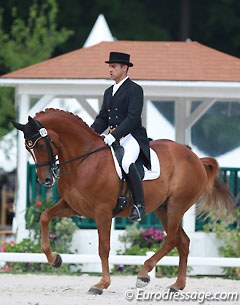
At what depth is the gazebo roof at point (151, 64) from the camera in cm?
1852

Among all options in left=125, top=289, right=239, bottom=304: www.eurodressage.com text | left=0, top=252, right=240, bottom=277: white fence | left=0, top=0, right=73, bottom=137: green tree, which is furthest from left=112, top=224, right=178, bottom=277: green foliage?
left=0, top=0, right=73, bottom=137: green tree

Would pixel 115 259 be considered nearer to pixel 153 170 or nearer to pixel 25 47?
pixel 153 170

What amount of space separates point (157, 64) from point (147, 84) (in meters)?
0.90

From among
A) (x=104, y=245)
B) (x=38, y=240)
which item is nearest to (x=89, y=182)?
(x=104, y=245)

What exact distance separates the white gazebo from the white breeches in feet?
14.1

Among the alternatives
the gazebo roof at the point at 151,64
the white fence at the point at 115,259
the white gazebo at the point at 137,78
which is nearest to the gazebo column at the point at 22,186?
the white gazebo at the point at 137,78

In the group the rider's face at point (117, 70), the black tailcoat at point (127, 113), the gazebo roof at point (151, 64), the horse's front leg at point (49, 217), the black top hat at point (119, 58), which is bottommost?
the horse's front leg at point (49, 217)

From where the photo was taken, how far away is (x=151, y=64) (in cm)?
1906

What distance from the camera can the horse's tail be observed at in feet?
49.8

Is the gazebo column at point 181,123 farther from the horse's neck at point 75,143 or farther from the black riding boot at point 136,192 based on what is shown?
the horse's neck at point 75,143

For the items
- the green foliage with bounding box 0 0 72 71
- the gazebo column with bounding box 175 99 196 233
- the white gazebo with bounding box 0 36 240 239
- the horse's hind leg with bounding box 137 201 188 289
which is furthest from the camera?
the green foliage with bounding box 0 0 72 71

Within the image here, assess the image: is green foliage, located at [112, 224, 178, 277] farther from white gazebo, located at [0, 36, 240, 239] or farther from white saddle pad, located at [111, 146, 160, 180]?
white saddle pad, located at [111, 146, 160, 180]

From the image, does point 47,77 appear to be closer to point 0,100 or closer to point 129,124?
point 129,124

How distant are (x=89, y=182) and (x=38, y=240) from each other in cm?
510
